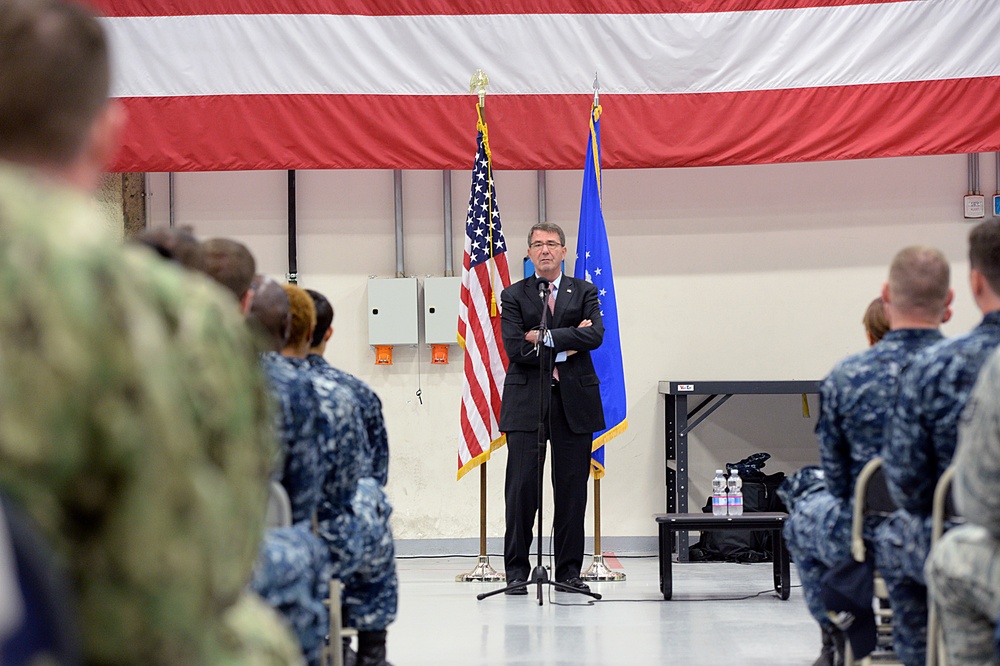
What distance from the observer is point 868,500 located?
9.45 feet

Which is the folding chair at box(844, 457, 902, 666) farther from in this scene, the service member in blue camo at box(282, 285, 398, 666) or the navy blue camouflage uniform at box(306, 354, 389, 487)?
the navy blue camouflage uniform at box(306, 354, 389, 487)

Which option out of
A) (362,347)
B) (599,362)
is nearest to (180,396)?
(599,362)

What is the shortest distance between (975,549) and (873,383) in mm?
1078

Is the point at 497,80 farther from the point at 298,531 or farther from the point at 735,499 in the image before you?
the point at 298,531

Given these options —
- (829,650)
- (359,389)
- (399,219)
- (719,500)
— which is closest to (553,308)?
(719,500)

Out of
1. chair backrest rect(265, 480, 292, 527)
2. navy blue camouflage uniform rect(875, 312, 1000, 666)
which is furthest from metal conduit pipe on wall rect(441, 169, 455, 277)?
chair backrest rect(265, 480, 292, 527)

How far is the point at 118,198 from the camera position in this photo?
23.7ft

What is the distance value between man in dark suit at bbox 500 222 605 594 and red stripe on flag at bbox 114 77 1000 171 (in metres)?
1.20

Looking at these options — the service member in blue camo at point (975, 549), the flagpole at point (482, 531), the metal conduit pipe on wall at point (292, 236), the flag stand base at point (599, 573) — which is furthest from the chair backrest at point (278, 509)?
the metal conduit pipe on wall at point (292, 236)

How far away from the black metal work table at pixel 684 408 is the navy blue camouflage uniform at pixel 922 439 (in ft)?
12.8

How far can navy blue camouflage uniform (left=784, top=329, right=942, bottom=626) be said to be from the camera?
9.32 feet

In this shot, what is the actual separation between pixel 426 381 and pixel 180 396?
6.63 m

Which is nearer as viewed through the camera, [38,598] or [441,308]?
[38,598]

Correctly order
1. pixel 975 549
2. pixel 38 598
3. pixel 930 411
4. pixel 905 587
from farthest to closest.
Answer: pixel 905 587
pixel 930 411
pixel 975 549
pixel 38 598
